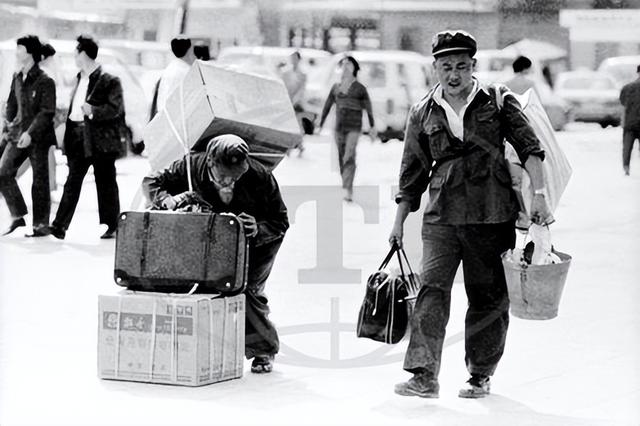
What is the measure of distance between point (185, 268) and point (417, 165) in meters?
1.12


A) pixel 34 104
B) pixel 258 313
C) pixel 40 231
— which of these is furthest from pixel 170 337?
pixel 34 104

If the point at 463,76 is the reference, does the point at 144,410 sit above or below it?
below

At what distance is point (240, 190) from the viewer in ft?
23.2

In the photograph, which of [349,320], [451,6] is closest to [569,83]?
[451,6]

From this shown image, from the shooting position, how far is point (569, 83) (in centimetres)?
3362

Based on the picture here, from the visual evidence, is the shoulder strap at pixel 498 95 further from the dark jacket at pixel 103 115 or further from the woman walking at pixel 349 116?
the woman walking at pixel 349 116

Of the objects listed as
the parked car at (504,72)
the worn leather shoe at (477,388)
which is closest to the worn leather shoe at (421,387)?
the worn leather shoe at (477,388)

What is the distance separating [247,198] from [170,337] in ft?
2.44

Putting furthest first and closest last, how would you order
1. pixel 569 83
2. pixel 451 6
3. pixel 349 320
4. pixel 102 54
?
pixel 569 83, pixel 451 6, pixel 102 54, pixel 349 320

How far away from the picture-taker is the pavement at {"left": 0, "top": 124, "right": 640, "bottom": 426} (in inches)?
253

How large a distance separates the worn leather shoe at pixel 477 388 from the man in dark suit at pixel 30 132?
6921 mm

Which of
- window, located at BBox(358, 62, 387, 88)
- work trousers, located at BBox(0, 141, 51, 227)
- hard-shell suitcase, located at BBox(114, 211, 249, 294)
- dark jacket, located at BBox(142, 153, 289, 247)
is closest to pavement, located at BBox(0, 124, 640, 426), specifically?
work trousers, located at BBox(0, 141, 51, 227)

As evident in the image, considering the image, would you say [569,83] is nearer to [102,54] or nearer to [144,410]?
[102,54]

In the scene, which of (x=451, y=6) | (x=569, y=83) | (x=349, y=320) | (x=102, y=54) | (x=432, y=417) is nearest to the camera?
(x=432, y=417)
